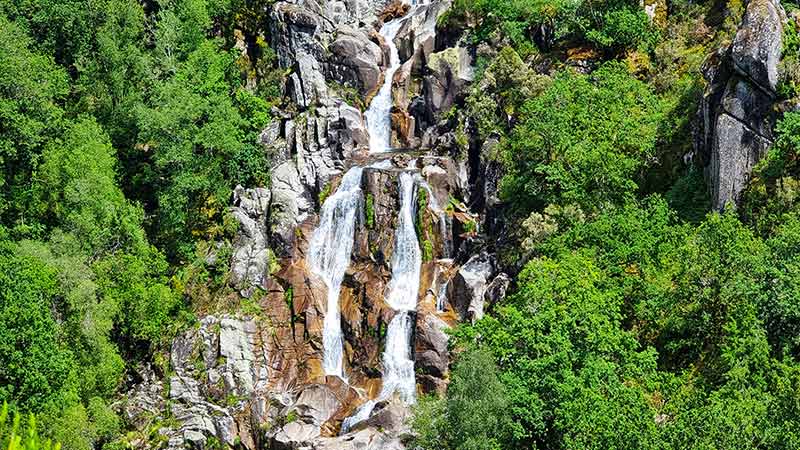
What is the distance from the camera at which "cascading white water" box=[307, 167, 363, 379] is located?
53500 mm

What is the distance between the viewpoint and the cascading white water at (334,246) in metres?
53.5

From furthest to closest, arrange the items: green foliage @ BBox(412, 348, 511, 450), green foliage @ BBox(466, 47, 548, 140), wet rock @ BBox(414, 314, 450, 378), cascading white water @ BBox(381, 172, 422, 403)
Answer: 1. green foliage @ BBox(466, 47, 548, 140)
2. cascading white water @ BBox(381, 172, 422, 403)
3. wet rock @ BBox(414, 314, 450, 378)
4. green foliage @ BBox(412, 348, 511, 450)

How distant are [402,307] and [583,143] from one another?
14.7m

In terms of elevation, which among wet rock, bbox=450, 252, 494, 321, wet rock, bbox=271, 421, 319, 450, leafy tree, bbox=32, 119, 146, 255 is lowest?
wet rock, bbox=271, 421, 319, 450

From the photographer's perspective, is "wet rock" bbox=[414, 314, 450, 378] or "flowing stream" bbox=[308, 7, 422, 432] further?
"flowing stream" bbox=[308, 7, 422, 432]

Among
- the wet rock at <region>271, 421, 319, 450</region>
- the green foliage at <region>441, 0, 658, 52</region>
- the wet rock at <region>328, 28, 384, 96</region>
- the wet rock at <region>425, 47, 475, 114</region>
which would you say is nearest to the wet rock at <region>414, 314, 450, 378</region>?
the wet rock at <region>271, 421, 319, 450</region>

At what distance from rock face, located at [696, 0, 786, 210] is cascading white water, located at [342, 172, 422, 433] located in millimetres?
18762

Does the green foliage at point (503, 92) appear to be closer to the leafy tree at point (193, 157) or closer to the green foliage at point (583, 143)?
the green foliage at point (583, 143)

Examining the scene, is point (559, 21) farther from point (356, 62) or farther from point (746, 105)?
point (746, 105)

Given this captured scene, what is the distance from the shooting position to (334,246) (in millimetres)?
56094

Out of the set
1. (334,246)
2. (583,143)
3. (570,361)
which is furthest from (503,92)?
(570,361)

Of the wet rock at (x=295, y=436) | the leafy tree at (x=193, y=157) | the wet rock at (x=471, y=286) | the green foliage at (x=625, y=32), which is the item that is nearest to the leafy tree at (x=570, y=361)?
the wet rock at (x=471, y=286)

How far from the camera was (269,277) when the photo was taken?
56.1 meters

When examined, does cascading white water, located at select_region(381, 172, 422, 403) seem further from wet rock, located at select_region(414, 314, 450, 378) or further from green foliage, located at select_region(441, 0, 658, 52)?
green foliage, located at select_region(441, 0, 658, 52)
